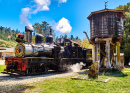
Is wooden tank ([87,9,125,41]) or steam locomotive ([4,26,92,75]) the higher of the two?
wooden tank ([87,9,125,41])

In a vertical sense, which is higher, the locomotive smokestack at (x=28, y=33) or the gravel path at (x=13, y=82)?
the locomotive smokestack at (x=28, y=33)

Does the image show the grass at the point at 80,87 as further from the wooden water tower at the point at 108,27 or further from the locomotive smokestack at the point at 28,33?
the wooden water tower at the point at 108,27

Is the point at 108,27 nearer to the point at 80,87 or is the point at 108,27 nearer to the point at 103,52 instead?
the point at 103,52

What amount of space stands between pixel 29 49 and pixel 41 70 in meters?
2.30

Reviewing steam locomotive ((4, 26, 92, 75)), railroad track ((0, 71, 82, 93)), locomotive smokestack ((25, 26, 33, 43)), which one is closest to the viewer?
railroad track ((0, 71, 82, 93))

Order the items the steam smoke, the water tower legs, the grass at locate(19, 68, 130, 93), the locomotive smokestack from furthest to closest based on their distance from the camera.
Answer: the steam smoke, the water tower legs, the locomotive smokestack, the grass at locate(19, 68, 130, 93)

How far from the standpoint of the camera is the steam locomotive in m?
11.0

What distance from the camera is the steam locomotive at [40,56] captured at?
10992 mm

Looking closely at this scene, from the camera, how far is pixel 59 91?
239 inches

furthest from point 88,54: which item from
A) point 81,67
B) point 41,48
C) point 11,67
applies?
point 11,67

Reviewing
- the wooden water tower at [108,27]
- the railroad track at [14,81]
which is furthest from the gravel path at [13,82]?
the wooden water tower at [108,27]

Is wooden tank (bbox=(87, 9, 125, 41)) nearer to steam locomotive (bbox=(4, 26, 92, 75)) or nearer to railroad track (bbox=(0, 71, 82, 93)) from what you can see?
steam locomotive (bbox=(4, 26, 92, 75))

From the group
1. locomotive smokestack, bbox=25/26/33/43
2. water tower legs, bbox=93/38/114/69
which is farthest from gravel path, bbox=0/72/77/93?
water tower legs, bbox=93/38/114/69

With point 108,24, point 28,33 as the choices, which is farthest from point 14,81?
point 108,24
